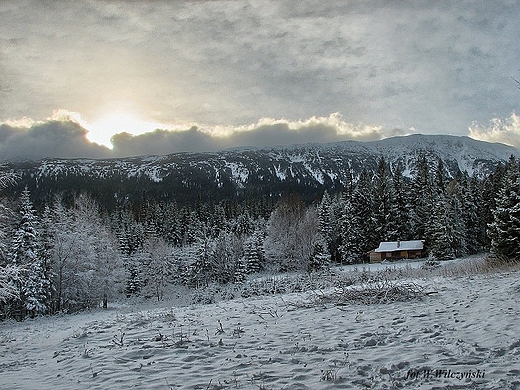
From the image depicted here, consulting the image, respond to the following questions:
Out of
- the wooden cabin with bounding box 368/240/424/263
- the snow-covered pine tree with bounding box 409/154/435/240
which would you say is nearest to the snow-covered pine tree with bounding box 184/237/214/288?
the wooden cabin with bounding box 368/240/424/263

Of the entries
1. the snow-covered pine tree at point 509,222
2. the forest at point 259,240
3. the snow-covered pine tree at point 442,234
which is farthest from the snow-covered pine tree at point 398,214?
the snow-covered pine tree at point 509,222

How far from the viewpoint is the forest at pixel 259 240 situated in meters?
33.5

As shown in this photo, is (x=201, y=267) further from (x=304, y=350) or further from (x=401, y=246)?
(x=304, y=350)

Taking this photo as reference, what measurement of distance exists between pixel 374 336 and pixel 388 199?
55.1 meters

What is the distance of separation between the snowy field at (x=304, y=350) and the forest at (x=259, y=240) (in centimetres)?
2527

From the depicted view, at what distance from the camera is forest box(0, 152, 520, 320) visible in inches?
1320

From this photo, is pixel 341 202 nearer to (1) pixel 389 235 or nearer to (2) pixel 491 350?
(1) pixel 389 235

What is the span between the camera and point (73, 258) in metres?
35.8

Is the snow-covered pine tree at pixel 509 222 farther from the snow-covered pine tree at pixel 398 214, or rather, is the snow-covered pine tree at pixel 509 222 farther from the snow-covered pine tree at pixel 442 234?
the snow-covered pine tree at pixel 398 214

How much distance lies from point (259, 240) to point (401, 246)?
22.1 metres

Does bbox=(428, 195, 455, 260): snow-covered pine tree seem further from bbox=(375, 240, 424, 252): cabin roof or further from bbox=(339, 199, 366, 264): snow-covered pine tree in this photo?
bbox=(339, 199, 366, 264): snow-covered pine tree

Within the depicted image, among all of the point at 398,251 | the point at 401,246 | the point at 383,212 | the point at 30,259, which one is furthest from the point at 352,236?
the point at 30,259

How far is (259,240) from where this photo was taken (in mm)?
64625

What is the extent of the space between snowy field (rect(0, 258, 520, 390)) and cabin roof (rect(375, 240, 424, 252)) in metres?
46.3
